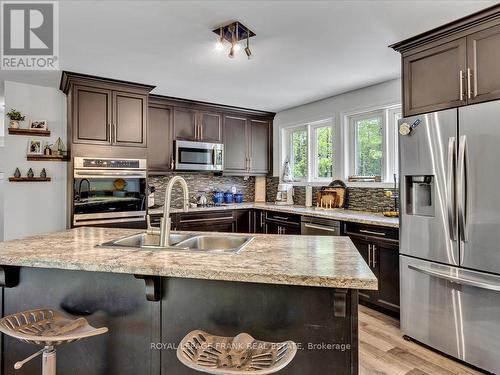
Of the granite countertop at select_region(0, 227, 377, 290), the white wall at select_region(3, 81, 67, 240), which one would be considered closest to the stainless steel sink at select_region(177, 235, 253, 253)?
the granite countertop at select_region(0, 227, 377, 290)

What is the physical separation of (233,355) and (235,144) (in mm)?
3981

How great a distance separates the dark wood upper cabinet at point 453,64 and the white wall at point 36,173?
12.2 feet

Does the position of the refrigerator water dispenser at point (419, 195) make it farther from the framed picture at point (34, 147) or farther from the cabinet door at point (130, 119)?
the framed picture at point (34, 147)

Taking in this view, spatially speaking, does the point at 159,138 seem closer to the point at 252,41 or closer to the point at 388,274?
the point at 252,41

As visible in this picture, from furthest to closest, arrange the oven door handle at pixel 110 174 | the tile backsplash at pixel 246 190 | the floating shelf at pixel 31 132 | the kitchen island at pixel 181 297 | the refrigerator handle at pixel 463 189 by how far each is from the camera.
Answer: the tile backsplash at pixel 246 190 < the floating shelf at pixel 31 132 < the oven door handle at pixel 110 174 < the refrigerator handle at pixel 463 189 < the kitchen island at pixel 181 297

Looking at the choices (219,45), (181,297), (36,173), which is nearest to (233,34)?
(219,45)

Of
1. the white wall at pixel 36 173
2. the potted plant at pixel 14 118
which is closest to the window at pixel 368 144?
the white wall at pixel 36 173

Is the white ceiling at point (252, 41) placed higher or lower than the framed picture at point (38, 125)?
higher

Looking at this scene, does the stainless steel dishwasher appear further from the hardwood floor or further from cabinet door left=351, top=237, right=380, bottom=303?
the hardwood floor

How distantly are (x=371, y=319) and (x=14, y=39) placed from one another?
383 centimetres

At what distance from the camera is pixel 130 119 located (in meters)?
3.69

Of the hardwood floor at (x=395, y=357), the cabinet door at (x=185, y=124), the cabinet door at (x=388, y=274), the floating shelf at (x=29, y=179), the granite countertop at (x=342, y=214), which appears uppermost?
the cabinet door at (x=185, y=124)

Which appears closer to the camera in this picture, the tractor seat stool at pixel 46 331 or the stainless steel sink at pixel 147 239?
the tractor seat stool at pixel 46 331

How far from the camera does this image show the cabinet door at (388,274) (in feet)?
9.38
